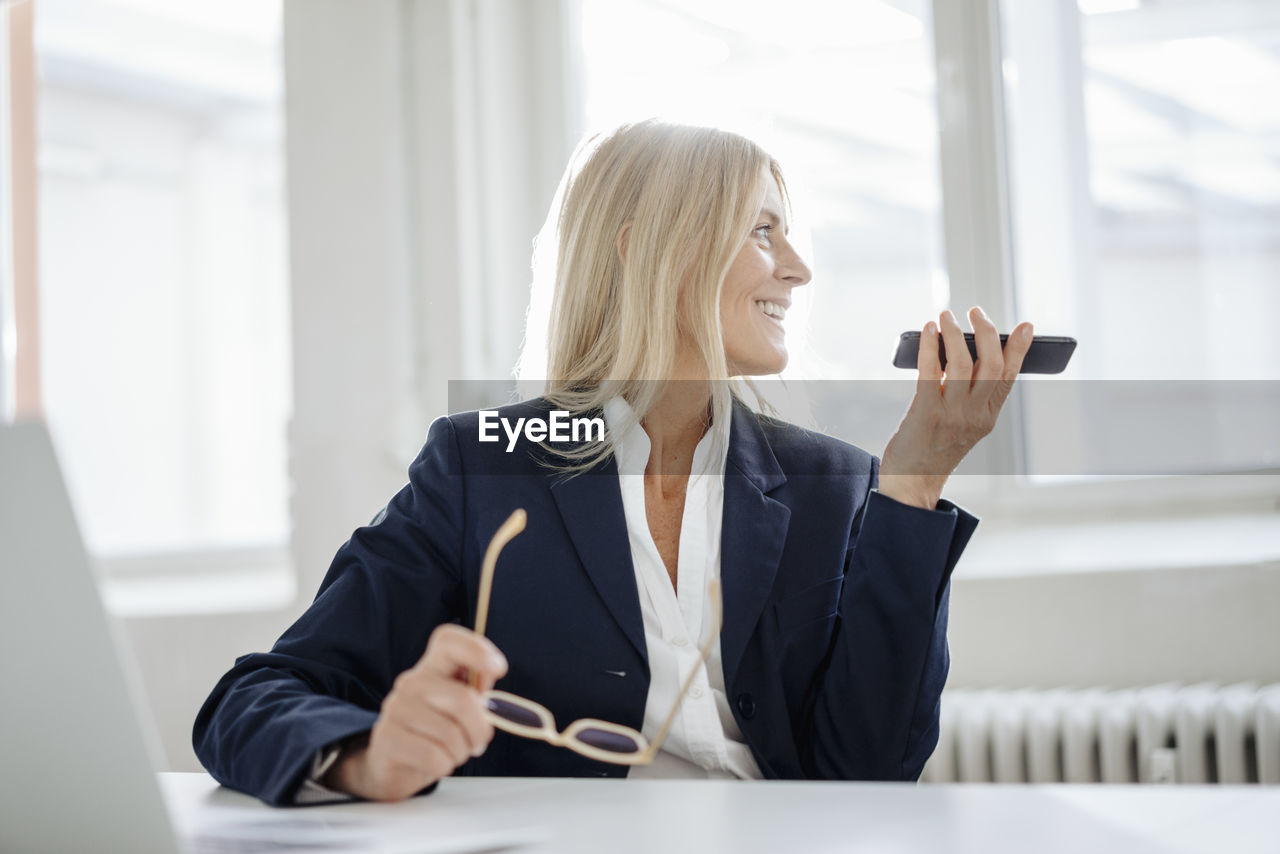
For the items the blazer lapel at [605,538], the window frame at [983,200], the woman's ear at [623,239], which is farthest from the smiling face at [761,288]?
the window frame at [983,200]

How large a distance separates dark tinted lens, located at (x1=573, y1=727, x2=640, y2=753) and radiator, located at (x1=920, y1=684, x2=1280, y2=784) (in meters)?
1.07

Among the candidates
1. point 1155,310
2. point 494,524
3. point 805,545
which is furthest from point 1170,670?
point 494,524

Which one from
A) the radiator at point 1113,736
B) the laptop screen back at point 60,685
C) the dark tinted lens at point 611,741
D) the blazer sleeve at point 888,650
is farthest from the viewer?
the radiator at point 1113,736

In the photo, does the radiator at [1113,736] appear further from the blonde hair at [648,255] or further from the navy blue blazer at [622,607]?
the blonde hair at [648,255]

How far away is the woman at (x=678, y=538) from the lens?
115 cm

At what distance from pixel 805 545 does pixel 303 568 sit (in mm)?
1546

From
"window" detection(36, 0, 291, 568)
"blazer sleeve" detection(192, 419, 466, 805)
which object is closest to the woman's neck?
"blazer sleeve" detection(192, 419, 466, 805)

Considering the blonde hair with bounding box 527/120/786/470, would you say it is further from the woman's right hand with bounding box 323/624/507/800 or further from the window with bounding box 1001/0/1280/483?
the window with bounding box 1001/0/1280/483

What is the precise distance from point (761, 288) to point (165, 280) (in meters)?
2.38

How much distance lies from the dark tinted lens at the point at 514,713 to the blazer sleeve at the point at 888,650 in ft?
1.57

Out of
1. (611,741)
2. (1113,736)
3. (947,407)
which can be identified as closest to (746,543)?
(947,407)

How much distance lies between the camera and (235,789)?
912 millimetres

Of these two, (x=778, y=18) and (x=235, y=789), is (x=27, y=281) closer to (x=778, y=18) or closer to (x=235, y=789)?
(x=778, y=18)

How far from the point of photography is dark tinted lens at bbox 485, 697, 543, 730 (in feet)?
2.51
